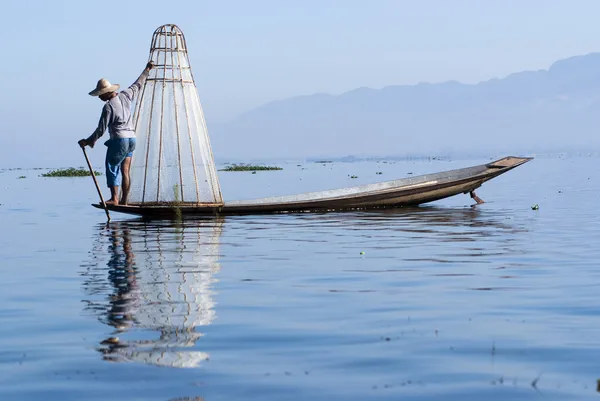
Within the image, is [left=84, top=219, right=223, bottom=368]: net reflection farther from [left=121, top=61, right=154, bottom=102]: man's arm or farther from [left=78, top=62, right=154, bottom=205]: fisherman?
[left=121, top=61, right=154, bottom=102]: man's arm

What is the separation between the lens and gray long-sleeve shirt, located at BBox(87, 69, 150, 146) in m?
15.9

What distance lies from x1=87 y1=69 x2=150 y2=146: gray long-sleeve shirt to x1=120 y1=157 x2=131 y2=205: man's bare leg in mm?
518

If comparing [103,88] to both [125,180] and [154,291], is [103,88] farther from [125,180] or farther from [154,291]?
[154,291]

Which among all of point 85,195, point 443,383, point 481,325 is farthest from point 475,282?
point 85,195

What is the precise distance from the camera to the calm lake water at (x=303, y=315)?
5.62m

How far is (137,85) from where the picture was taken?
54.2ft

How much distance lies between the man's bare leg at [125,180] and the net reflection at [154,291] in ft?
3.74

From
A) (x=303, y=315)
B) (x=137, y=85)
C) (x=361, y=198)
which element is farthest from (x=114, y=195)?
(x=303, y=315)

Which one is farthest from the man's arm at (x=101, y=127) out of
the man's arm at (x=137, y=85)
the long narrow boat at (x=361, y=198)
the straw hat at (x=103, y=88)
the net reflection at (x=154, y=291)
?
the long narrow boat at (x=361, y=198)

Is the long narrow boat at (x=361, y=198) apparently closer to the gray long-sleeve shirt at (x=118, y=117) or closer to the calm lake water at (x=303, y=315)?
the gray long-sleeve shirt at (x=118, y=117)

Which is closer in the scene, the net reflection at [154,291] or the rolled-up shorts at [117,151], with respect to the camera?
the net reflection at [154,291]

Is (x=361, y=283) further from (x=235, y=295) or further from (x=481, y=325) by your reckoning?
(x=481, y=325)

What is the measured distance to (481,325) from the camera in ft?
24.0

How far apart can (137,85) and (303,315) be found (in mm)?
9572
